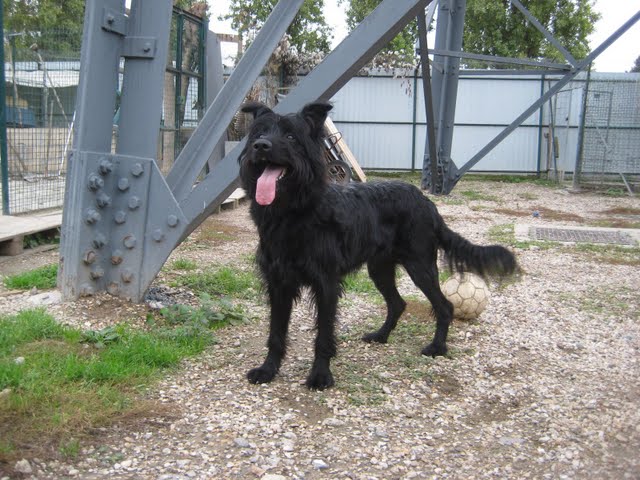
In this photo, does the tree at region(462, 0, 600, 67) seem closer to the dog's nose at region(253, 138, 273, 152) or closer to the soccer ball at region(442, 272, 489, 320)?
the soccer ball at region(442, 272, 489, 320)

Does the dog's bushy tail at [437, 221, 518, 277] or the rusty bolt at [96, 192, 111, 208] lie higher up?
the rusty bolt at [96, 192, 111, 208]

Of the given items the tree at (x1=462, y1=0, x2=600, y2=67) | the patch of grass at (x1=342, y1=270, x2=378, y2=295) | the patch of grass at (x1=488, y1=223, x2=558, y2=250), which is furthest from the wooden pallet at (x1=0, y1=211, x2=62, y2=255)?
the tree at (x1=462, y1=0, x2=600, y2=67)

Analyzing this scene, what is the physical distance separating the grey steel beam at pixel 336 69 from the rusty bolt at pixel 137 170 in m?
0.45

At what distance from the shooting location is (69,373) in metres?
3.38

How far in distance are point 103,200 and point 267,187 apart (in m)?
1.86

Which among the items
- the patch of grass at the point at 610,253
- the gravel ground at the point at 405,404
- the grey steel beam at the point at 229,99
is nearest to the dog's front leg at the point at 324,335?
the gravel ground at the point at 405,404

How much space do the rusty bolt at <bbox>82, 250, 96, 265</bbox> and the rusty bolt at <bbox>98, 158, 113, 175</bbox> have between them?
1.96 feet

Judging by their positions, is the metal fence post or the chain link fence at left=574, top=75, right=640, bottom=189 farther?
the chain link fence at left=574, top=75, right=640, bottom=189

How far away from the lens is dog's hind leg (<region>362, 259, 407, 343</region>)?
14.9 ft

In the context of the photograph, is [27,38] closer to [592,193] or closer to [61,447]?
[61,447]

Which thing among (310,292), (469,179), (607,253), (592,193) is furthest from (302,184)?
(469,179)

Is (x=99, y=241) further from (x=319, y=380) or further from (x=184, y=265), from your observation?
(x=319, y=380)

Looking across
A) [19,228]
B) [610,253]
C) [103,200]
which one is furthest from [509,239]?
[19,228]

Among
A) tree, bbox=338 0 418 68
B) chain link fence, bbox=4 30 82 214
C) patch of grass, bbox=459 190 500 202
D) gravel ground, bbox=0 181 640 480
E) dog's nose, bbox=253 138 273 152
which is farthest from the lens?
tree, bbox=338 0 418 68
